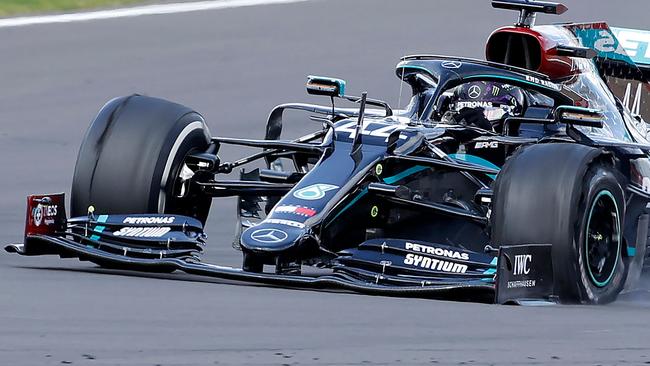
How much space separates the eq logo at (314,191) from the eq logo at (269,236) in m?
0.33

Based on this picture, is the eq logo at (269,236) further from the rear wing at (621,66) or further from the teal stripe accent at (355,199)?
the rear wing at (621,66)

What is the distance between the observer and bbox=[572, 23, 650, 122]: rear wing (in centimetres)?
1088

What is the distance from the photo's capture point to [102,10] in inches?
732

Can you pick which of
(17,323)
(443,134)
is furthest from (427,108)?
(17,323)

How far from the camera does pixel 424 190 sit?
910 cm

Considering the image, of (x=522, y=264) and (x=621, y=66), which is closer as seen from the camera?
(x=522, y=264)

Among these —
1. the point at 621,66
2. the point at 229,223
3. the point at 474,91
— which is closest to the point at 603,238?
the point at 474,91

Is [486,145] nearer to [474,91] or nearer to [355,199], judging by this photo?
[474,91]

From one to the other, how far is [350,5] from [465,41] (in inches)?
72.2

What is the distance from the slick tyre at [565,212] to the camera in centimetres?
799

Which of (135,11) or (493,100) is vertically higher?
(493,100)

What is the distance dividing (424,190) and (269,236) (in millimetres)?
1239

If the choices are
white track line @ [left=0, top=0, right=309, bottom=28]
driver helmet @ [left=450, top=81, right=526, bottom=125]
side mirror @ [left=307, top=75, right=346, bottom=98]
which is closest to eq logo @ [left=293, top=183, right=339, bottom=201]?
side mirror @ [left=307, top=75, right=346, bottom=98]

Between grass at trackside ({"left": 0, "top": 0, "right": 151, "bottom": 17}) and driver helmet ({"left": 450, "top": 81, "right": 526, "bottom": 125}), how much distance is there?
9509 millimetres
